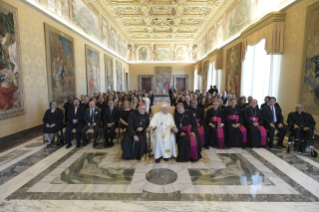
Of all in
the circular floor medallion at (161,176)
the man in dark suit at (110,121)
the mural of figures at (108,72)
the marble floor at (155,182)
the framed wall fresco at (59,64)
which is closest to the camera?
the marble floor at (155,182)

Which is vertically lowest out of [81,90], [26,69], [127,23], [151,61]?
[81,90]

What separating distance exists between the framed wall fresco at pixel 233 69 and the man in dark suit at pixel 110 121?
6934 millimetres

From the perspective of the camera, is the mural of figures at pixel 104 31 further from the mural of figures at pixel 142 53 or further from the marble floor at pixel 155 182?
the marble floor at pixel 155 182

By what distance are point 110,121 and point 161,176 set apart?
8.92 feet

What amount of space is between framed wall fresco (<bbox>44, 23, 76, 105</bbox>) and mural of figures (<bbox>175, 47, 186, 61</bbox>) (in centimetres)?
1572

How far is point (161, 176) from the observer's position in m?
3.44

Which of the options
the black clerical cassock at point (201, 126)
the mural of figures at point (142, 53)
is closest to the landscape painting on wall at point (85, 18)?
the black clerical cassock at point (201, 126)

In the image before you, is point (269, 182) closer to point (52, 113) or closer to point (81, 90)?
point (52, 113)

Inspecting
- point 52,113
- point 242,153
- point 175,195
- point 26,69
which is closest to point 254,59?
point 242,153

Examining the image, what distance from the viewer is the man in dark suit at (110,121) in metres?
5.27

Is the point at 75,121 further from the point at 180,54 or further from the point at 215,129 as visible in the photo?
the point at 180,54

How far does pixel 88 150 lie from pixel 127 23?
12885mm

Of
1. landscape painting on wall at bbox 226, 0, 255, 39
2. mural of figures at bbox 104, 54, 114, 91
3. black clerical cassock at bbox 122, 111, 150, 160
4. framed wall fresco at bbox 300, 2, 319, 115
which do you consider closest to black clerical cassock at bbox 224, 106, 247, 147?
framed wall fresco at bbox 300, 2, 319, 115

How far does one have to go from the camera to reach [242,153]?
468cm
